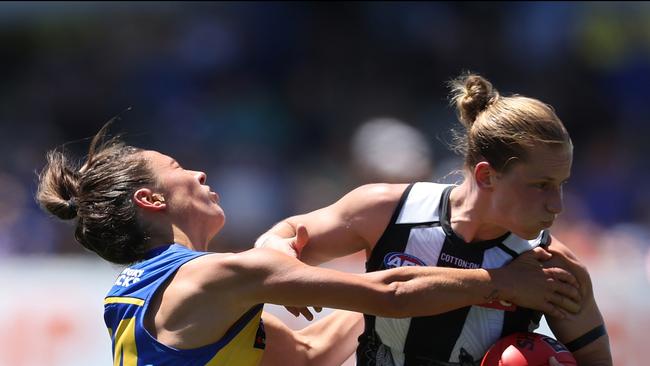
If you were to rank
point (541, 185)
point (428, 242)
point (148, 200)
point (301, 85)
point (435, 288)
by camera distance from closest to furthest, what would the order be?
1. point (435, 288)
2. point (541, 185)
3. point (148, 200)
4. point (428, 242)
5. point (301, 85)

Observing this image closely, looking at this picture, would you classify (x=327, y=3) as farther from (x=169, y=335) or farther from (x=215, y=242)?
(x=169, y=335)

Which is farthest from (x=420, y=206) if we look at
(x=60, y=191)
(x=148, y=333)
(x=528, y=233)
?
(x=60, y=191)

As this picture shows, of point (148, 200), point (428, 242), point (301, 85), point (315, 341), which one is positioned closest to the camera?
point (148, 200)

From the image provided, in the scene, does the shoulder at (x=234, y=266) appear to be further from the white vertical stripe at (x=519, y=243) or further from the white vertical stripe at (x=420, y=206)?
the white vertical stripe at (x=519, y=243)

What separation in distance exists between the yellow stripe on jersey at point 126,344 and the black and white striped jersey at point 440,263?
90 cm

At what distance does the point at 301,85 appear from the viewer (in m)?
10.0

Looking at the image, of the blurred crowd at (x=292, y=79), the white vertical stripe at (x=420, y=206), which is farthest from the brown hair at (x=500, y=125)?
the blurred crowd at (x=292, y=79)

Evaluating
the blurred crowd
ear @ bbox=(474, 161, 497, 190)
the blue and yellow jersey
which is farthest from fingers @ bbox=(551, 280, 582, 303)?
the blurred crowd

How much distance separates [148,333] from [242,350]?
31 cm

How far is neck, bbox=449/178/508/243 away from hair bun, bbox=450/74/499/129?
0.23m

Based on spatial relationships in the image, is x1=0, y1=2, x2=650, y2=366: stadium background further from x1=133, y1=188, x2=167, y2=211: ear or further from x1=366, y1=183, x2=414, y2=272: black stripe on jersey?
x1=133, y1=188, x2=167, y2=211: ear

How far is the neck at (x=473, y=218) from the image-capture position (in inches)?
Answer: 132

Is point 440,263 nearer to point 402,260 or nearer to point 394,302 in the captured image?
point 402,260

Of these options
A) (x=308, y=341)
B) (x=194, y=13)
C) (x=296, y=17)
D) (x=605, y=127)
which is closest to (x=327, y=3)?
(x=296, y=17)
